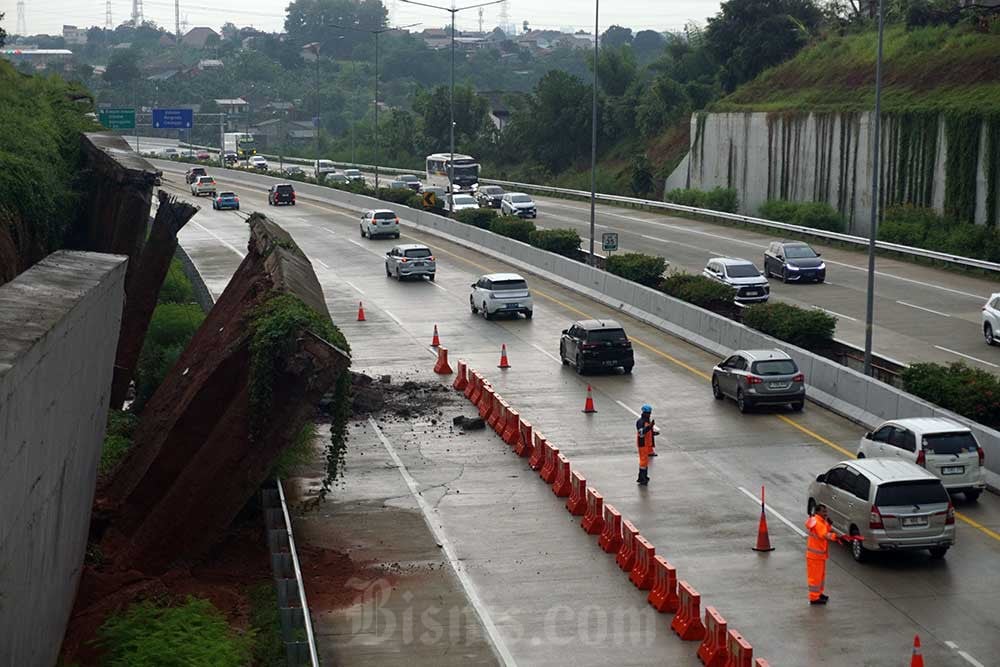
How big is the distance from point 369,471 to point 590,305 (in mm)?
22646

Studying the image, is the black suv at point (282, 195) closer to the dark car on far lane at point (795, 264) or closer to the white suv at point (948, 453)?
the dark car on far lane at point (795, 264)

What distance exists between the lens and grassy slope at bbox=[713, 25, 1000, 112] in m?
66.8

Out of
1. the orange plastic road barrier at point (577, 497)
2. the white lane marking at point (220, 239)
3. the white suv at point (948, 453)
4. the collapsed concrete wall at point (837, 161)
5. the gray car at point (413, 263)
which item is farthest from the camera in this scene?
the white lane marking at point (220, 239)

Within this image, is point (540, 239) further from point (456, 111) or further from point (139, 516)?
point (456, 111)

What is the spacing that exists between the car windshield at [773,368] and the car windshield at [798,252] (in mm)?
21737

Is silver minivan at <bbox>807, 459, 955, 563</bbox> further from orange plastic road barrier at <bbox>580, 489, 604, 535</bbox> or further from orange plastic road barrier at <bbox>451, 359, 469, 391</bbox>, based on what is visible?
orange plastic road barrier at <bbox>451, 359, 469, 391</bbox>

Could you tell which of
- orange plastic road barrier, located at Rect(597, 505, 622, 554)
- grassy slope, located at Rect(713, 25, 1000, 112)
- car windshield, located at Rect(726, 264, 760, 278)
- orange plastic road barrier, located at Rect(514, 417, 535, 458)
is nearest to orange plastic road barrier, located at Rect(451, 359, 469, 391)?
orange plastic road barrier, located at Rect(514, 417, 535, 458)

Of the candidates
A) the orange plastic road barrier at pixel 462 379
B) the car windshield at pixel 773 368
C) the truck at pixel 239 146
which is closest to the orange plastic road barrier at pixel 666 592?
the car windshield at pixel 773 368

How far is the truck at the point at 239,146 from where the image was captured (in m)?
156

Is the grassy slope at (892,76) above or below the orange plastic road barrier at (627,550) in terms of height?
above

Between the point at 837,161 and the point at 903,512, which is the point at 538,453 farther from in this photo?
the point at 837,161

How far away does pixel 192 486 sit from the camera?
20.5 m

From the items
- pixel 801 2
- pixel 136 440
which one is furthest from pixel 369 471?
pixel 801 2

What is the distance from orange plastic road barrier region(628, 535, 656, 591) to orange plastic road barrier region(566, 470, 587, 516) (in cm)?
356
